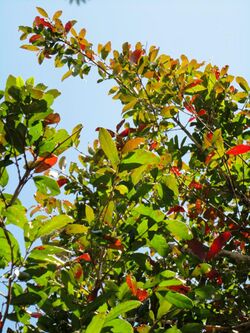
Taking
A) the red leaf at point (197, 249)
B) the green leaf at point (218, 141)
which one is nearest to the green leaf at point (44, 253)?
the red leaf at point (197, 249)

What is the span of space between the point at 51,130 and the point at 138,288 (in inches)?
30.5

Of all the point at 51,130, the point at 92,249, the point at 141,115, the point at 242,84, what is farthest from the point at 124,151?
the point at 242,84

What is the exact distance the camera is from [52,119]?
5.38 ft

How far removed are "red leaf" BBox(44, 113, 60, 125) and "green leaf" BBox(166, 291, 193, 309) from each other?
87 centimetres

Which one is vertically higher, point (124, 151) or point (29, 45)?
point (29, 45)

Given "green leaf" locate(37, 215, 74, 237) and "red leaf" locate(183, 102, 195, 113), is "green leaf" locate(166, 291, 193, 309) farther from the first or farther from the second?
"red leaf" locate(183, 102, 195, 113)

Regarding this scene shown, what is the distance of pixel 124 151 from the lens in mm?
1474

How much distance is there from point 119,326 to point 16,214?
0.52 meters

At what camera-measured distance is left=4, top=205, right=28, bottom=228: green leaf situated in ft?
4.26

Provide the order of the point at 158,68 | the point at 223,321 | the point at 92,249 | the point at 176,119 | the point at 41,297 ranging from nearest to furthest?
the point at 41,297
the point at 92,249
the point at 223,321
the point at 176,119
the point at 158,68

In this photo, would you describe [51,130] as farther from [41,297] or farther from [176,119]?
[176,119]

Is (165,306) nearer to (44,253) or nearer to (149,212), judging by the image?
(149,212)

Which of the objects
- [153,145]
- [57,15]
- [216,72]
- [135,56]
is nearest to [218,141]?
[153,145]

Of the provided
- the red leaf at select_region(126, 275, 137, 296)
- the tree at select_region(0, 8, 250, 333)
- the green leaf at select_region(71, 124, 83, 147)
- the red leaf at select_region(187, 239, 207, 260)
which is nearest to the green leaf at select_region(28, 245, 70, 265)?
the tree at select_region(0, 8, 250, 333)
